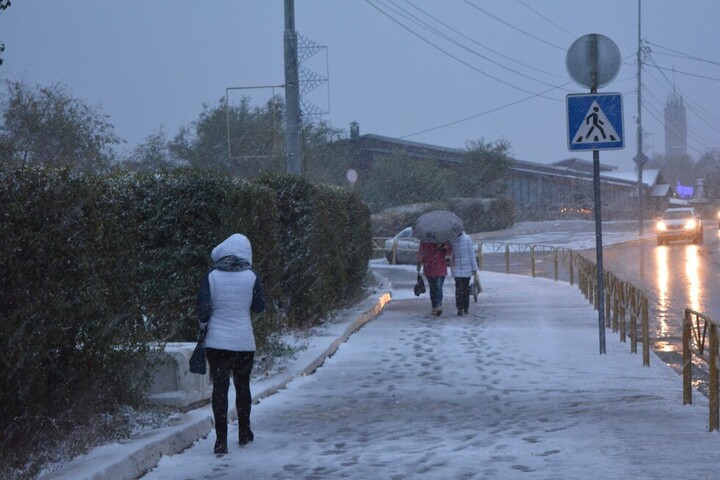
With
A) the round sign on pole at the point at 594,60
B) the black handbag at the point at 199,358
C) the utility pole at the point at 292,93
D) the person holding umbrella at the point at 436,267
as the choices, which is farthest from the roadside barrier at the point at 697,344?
the utility pole at the point at 292,93

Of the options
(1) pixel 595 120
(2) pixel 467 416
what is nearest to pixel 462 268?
(1) pixel 595 120

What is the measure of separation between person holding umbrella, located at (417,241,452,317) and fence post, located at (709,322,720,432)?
1066 cm

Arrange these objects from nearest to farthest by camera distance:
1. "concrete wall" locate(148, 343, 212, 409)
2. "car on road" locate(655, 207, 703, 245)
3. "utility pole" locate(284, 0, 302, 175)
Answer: "concrete wall" locate(148, 343, 212, 409) → "utility pole" locate(284, 0, 302, 175) → "car on road" locate(655, 207, 703, 245)

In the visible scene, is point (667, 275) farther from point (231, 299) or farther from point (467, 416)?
point (231, 299)

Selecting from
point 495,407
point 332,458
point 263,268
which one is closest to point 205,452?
point 332,458

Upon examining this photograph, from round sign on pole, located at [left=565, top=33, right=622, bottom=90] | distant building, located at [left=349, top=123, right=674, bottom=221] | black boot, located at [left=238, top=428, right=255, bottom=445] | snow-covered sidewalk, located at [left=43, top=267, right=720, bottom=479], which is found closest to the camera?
snow-covered sidewalk, located at [left=43, top=267, right=720, bottom=479]

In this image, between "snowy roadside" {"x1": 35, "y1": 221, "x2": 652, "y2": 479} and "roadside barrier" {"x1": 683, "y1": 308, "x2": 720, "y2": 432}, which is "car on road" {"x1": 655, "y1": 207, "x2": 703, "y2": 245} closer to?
"snowy roadside" {"x1": 35, "y1": 221, "x2": 652, "y2": 479}

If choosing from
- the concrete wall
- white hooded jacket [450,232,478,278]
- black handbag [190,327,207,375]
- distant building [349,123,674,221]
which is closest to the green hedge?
the concrete wall

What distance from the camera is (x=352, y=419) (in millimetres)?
9203

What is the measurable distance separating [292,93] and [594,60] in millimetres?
6775

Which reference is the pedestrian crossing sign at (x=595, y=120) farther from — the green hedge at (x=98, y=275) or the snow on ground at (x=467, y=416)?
the green hedge at (x=98, y=275)

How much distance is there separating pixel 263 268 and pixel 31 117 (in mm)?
24028

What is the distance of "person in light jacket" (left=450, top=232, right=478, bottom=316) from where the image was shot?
62.1ft

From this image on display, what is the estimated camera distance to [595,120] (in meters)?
12.8
